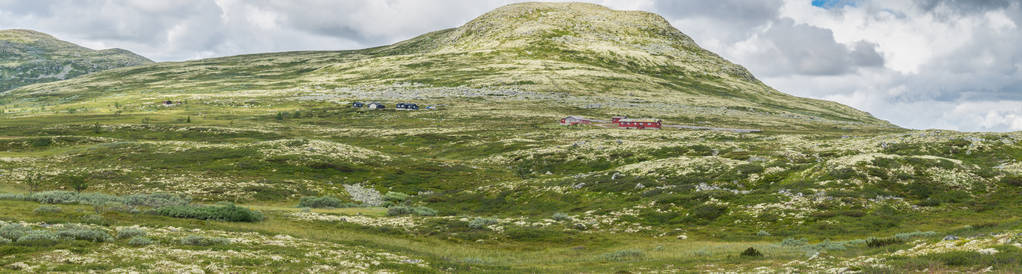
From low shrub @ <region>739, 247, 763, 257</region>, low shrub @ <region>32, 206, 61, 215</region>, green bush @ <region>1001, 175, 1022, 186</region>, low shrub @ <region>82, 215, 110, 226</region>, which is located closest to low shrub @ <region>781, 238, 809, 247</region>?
low shrub @ <region>739, 247, 763, 257</region>

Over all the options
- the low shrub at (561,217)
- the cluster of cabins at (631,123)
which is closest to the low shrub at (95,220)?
the low shrub at (561,217)

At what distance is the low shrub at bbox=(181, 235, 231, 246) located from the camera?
25078 millimetres

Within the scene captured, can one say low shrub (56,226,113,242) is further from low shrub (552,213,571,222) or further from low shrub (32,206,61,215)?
low shrub (552,213,571,222)

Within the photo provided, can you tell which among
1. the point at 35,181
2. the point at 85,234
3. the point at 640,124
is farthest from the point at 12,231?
the point at 640,124

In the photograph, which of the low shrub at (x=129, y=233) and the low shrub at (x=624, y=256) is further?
the low shrub at (x=624, y=256)

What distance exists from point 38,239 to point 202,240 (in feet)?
19.3

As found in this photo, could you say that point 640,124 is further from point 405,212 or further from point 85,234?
point 85,234

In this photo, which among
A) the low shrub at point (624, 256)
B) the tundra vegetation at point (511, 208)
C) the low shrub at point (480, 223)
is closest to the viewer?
the tundra vegetation at point (511, 208)

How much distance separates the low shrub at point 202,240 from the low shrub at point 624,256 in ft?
62.6

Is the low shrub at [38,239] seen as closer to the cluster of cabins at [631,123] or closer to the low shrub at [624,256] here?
the low shrub at [624,256]

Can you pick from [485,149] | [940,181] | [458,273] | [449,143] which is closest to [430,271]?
[458,273]

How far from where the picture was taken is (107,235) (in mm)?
24172

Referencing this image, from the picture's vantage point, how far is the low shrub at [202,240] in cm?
2508

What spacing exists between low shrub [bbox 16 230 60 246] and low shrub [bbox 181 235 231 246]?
4.64 metres
